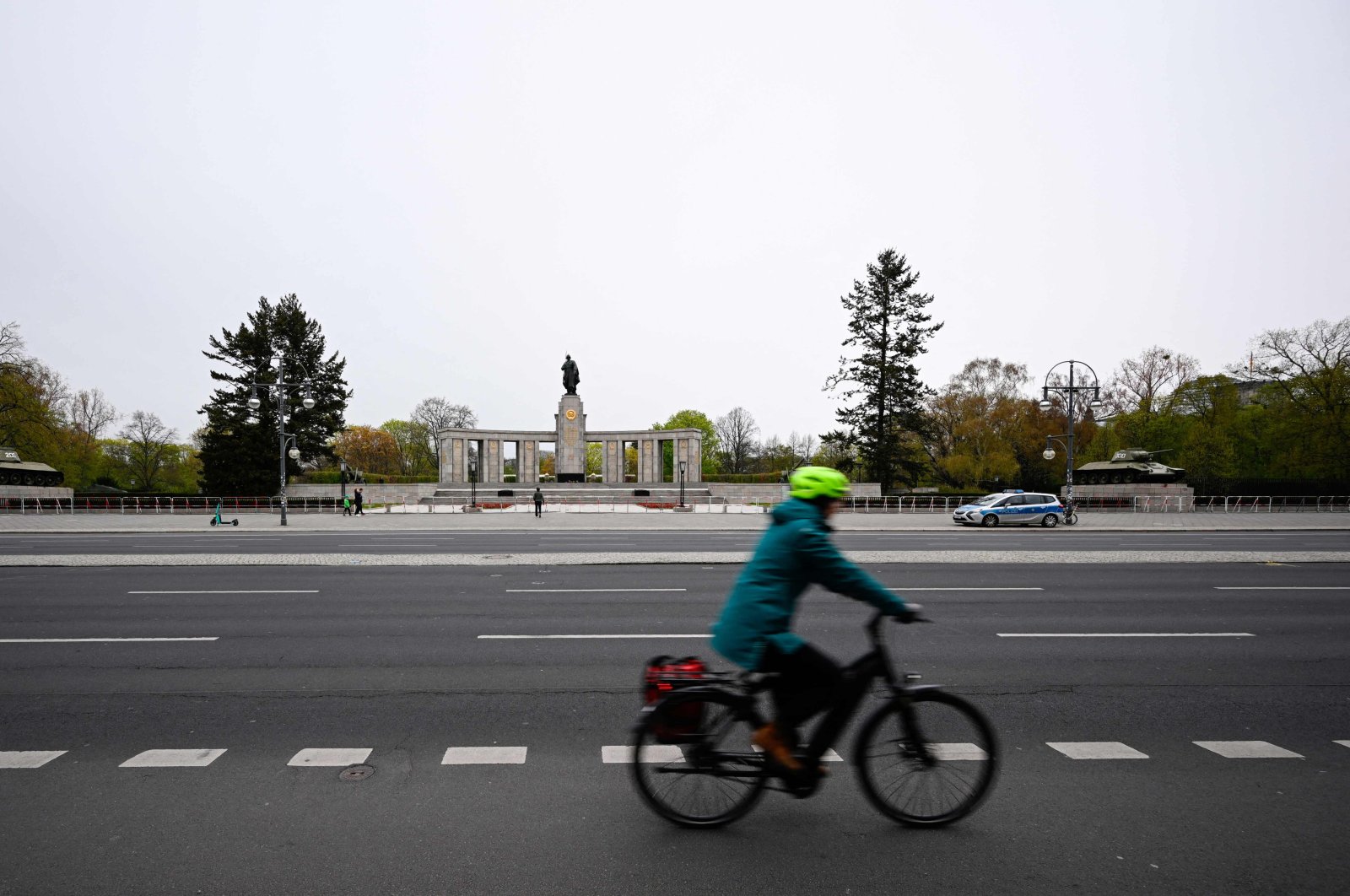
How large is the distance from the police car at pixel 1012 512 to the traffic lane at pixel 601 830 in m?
27.0

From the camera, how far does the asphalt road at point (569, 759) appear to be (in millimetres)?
3463

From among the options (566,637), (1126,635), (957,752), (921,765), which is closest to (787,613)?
(921,765)

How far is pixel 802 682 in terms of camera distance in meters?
3.72

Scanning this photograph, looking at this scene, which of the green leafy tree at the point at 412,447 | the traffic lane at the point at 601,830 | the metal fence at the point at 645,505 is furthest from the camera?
the green leafy tree at the point at 412,447

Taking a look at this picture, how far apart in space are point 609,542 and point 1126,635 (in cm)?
1526

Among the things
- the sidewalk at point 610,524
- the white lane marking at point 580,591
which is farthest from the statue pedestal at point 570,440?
the white lane marking at point 580,591

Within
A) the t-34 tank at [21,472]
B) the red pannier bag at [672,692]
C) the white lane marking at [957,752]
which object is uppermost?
the t-34 tank at [21,472]

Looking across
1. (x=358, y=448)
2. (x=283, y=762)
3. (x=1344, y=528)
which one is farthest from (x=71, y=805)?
(x=358, y=448)

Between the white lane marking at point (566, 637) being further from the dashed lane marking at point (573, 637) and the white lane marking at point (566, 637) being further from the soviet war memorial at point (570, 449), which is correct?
the soviet war memorial at point (570, 449)

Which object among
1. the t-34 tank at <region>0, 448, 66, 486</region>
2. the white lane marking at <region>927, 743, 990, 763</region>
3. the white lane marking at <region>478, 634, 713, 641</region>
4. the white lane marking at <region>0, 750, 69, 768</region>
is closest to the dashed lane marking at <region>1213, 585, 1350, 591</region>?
the white lane marking at <region>478, 634, 713, 641</region>

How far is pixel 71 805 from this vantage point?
411 centimetres

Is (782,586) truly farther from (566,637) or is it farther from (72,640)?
(72,640)

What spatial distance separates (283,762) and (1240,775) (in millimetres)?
6201

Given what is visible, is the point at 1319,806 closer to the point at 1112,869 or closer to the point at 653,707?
the point at 1112,869
